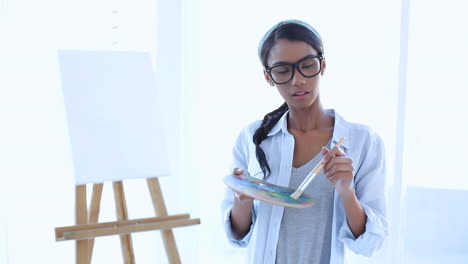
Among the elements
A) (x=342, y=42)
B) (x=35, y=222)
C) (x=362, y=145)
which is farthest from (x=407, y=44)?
(x=35, y=222)

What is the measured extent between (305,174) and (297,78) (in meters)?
0.26

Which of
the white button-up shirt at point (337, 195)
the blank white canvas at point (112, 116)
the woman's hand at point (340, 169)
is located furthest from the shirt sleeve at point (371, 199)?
the blank white canvas at point (112, 116)

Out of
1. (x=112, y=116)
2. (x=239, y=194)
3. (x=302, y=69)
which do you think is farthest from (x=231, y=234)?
(x=112, y=116)

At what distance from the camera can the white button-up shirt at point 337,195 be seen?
128 cm

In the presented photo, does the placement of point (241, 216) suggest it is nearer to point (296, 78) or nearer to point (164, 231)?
point (296, 78)

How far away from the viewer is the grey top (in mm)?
1333

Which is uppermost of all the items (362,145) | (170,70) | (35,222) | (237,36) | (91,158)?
(237,36)

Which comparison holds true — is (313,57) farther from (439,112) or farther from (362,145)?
(439,112)

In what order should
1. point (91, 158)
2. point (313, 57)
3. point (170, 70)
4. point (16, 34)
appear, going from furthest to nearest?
point (170, 70)
point (16, 34)
point (91, 158)
point (313, 57)

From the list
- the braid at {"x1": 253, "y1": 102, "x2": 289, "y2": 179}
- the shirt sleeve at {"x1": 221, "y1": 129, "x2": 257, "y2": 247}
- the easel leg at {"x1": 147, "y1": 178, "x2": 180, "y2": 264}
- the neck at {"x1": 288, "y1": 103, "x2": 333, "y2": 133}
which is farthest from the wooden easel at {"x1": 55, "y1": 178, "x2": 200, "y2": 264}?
the neck at {"x1": 288, "y1": 103, "x2": 333, "y2": 133}

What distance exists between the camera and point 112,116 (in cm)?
191

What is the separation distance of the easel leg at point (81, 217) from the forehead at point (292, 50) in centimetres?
91

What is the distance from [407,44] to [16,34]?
1.91 m

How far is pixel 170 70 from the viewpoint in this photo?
8.95 ft
